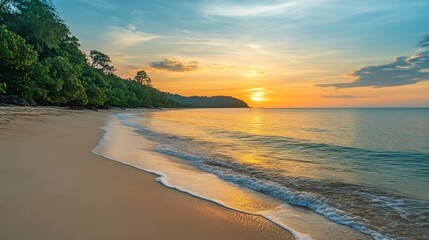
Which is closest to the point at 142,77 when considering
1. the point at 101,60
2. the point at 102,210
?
the point at 101,60

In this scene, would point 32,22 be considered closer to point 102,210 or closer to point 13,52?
point 13,52

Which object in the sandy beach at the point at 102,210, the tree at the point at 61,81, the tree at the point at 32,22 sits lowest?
the sandy beach at the point at 102,210

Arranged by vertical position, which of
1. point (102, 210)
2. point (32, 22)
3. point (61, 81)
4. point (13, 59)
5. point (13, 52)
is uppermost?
point (32, 22)

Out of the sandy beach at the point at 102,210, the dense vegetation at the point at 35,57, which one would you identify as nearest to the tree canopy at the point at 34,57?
the dense vegetation at the point at 35,57

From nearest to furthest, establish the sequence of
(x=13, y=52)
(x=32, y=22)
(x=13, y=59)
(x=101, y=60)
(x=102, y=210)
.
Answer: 1. (x=102, y=210)
2. (x=13, y=52)
3. (x=13, y=59)
4. (x=32, y=22)
5. (x=101, y=60)

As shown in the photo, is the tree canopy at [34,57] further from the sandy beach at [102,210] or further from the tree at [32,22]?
the sandy beach at [102,210]

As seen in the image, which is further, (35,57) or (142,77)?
(142,77)

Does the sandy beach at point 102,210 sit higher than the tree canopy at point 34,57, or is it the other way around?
the tree canopy at point 34,57

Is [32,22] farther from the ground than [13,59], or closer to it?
farther from the ground

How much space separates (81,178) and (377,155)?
12.8 meters

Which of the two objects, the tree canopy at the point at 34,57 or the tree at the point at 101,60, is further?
the tree at the point at 101,60

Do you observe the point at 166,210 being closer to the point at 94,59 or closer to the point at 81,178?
the point at 81,178

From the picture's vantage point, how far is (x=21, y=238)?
104 inches

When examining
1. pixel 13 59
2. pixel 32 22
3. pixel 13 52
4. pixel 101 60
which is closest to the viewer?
pixel 13 52
